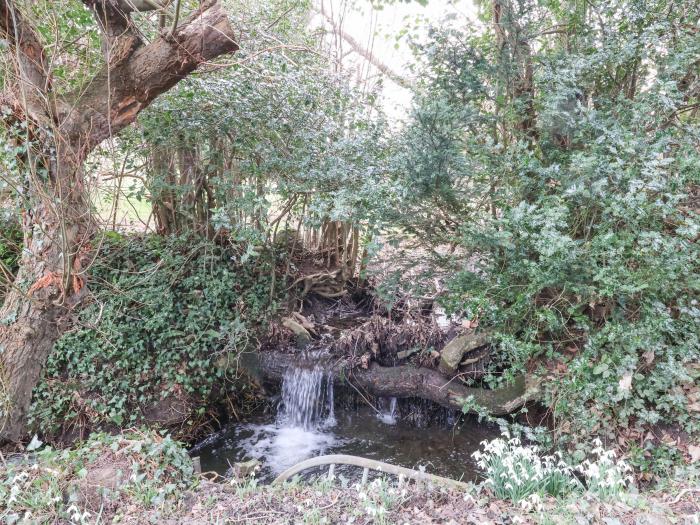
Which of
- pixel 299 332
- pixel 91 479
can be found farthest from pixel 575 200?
pixel 91 479

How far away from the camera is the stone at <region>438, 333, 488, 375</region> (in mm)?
5000

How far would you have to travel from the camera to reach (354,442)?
16.9 ft

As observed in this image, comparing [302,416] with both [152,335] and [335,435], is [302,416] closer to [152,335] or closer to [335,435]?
[335,435]

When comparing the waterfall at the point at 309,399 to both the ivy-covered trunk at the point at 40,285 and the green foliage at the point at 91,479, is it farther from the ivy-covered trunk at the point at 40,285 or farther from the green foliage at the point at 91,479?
the ivy-covered trunk at the point at 40,285

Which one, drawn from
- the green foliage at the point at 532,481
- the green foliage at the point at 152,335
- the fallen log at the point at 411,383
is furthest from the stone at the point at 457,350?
the green foliage at the point at 152,335

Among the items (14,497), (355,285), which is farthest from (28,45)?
(355,285)

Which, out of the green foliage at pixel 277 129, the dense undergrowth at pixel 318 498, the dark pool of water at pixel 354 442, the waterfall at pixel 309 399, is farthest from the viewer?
the waterfall at pixel 309 399

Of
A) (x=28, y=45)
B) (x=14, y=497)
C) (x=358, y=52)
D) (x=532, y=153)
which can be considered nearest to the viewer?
(x=14, y=497)

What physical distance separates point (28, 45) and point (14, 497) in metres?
3.03

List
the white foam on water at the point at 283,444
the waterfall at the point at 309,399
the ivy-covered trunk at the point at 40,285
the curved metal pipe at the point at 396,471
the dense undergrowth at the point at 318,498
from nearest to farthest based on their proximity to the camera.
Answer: the dense undergrowth at the point at 318,498 < the curved metal pipe at the point at 396,471 < the ivy-covered trunk at the point at 40,285 < the white foam on water at the point at 283,444 < the waterfall at the point at 309,399

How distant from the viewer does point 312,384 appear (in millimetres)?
5508

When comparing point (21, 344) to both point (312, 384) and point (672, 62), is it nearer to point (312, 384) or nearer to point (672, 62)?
point (312, 384)

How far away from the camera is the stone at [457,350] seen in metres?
5.00

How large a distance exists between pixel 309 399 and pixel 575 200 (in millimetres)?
3660
